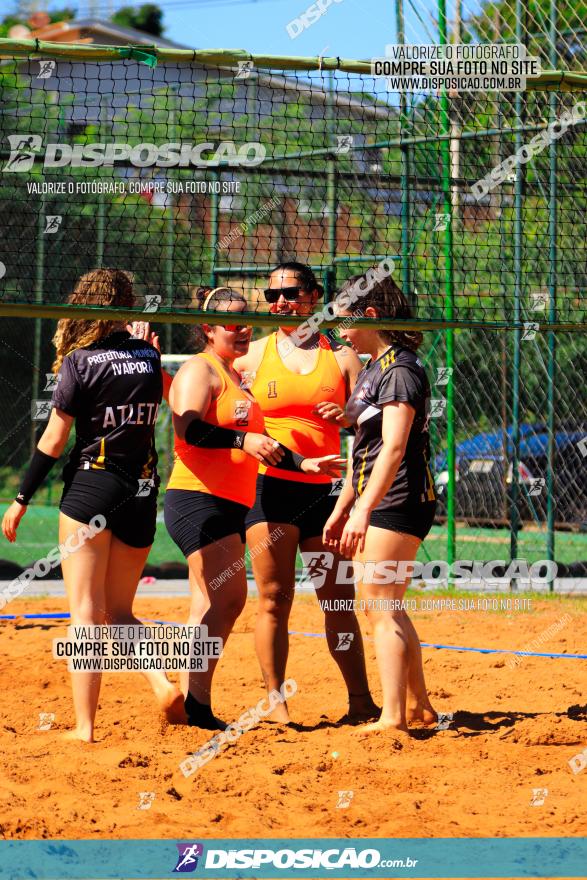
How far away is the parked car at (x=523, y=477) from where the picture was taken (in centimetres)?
1096

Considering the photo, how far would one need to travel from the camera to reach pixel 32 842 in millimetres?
3510

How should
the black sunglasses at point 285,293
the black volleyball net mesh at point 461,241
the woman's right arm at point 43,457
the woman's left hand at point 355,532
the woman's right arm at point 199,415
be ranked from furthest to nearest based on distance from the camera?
the black volleyball net mesh at point 461,241 → the black sunglasses at point 285,293 → the woman's right arm at point 199,415 → the woman's right arm at point 43,457 → the woman's left hand at point 355,532

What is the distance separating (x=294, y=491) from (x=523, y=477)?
21.8ft

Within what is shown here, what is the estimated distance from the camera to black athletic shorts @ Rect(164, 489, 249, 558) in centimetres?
529

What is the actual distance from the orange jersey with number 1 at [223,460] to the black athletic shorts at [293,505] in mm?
82

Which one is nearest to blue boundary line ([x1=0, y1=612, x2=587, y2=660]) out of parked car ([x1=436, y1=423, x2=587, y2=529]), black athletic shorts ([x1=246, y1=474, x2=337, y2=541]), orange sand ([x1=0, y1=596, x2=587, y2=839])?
orange sand ([x1=0, y1=596, x2=587, y2=839])

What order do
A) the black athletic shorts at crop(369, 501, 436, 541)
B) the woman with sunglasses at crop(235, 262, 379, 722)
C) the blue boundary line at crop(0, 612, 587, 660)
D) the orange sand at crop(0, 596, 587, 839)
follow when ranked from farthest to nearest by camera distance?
the blue boundary line at crop(0, 612, 587, 660) < the woman with sunglasses at crop(235, 262, 379, 722) < the black athletic shorts at crop(369, 501, 436, 541) < the orange sand at crop(0, 596, 587, 839)

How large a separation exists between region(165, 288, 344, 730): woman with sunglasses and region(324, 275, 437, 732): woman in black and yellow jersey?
0.99 ft

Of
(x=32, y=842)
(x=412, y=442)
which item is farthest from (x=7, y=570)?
(x=32, y=842)

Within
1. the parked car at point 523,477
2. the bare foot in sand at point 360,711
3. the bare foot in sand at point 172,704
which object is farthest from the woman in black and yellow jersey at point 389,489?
the parked car at point 523,477

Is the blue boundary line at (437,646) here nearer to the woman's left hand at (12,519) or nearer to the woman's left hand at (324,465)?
the woman's left hand at (324,465)

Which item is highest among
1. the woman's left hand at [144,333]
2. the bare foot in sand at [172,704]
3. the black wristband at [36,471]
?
the woman's left hand at [144,333]

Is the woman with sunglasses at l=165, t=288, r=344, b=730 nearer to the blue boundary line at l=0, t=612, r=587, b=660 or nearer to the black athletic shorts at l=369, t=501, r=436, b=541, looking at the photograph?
the black athletic shorts at l=369, t=501, r=436, b=541

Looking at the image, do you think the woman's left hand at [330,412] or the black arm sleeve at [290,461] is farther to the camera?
the woman's left hand at [330,412]
